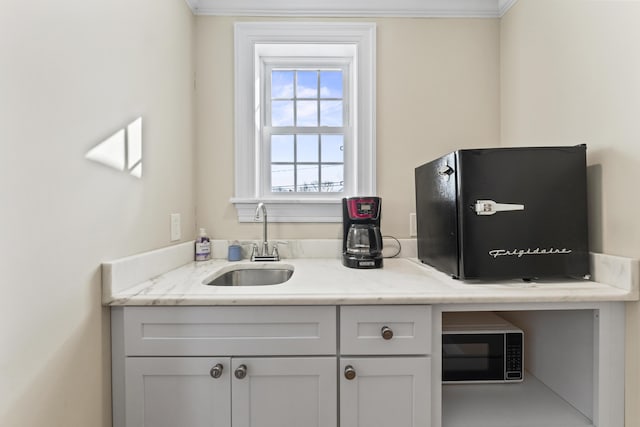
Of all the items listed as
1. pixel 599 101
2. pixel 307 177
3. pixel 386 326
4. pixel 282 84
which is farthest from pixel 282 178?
pixel 599 101

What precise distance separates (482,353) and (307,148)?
139 cm

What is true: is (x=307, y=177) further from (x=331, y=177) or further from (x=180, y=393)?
(x=180, y=393)

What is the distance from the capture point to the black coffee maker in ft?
4.87

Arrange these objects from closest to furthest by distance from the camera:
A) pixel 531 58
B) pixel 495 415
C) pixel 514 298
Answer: pixel 514 298, pixel 495 415, pixel 531 58

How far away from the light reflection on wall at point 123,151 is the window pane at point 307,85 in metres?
0.97

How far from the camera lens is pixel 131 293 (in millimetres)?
1060

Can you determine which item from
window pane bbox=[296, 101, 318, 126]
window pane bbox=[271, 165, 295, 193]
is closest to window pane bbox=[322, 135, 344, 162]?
window pane bbox=[296, 101, 318, 126]

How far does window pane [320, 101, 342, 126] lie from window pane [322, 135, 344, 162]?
0.08 meters

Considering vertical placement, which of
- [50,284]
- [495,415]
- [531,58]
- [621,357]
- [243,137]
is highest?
[531,58]

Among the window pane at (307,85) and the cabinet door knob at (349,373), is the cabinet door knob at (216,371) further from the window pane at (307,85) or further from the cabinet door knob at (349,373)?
the window pane at (307,85)

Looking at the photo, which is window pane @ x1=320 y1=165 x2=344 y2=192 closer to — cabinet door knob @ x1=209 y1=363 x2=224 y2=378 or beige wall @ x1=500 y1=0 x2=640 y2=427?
beige wall @ x1=500 y1=0 x2=640 y2=427

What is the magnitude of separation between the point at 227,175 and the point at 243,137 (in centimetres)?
23

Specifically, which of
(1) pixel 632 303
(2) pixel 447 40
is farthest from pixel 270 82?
(1) pixel 632 303

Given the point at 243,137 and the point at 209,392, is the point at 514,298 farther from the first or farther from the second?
the point at 243,137
